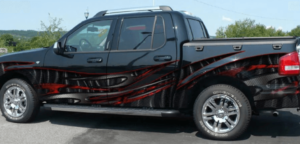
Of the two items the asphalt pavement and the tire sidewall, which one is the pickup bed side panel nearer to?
the asphalt pavement

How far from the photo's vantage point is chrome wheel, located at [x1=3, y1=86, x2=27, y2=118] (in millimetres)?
6410

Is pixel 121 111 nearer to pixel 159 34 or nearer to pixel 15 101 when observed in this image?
pixel 159 34

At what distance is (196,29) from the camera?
614 centimetres

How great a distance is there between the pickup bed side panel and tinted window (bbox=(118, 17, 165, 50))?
49 centimetres

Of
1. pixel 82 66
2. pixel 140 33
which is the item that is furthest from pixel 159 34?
pixel 82 66

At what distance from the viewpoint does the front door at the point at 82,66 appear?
226 inches

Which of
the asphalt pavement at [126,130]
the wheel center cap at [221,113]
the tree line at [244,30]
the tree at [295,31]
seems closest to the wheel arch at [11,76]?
the asphalt pavement at [126,130]

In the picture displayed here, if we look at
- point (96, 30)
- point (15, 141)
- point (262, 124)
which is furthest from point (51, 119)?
point (262, 124)

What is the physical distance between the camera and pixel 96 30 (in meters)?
5.97

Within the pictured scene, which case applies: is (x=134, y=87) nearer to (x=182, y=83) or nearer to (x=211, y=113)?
(x=182, y=83)

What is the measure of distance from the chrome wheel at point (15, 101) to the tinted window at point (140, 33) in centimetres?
205

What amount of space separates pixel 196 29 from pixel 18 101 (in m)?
3.26

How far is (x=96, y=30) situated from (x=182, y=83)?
5.55 ft

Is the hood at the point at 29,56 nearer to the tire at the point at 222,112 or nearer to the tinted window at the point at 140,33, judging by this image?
the tinted window at the point at 140,33
